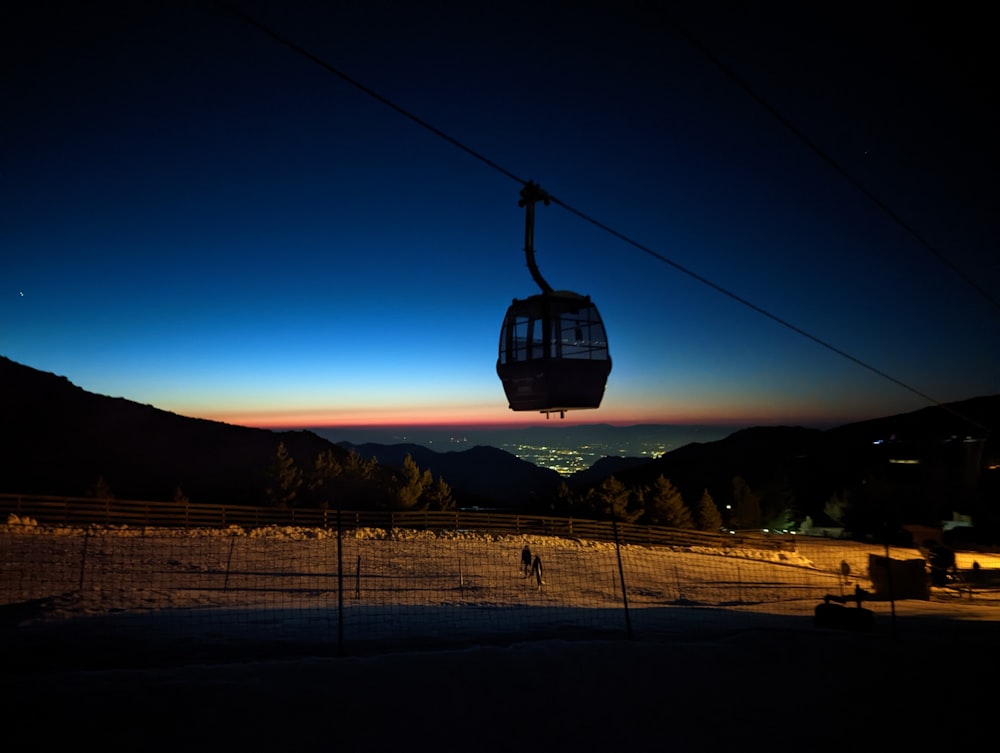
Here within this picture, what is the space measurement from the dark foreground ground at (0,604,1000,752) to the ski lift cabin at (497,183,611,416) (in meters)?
3.95

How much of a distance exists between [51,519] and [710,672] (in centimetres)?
2790

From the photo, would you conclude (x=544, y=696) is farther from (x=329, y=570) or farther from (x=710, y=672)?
(x=329, y=570)

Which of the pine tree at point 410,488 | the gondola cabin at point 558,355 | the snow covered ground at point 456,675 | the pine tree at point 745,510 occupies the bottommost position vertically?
the pine tree at point 745,510

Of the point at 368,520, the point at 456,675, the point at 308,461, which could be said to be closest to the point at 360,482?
the point at 368,520

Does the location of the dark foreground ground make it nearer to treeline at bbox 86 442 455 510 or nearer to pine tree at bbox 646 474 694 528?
treeline at bbox 86 442 455 510

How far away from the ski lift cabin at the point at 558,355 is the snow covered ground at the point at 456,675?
3772 mm

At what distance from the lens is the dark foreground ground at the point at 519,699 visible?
424 centimetres

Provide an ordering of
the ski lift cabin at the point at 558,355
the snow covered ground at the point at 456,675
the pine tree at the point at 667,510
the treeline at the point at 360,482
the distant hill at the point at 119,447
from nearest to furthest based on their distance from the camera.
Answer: the snow covered ground at the point at 456,675
the ski lift cabin at the point at 558,355
the treeline at the point at 360,482
the pine tree at the point at 667,510
the distant hill at the point at 119,447

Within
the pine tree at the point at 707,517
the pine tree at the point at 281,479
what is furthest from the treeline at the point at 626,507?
the pine tree at the point at 281,479

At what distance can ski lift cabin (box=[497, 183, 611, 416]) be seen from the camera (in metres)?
9.02

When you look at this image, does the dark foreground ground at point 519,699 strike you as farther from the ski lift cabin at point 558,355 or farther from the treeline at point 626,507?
the treeline at point 626,507

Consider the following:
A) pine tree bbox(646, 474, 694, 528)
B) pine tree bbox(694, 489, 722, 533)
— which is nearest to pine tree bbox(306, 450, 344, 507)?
pine tree bbox(646, 474, 694, 528)

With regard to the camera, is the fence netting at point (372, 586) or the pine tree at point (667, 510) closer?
the fence netting at point (372, 586)

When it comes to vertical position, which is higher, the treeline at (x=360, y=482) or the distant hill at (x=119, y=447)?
the distant hill at (x=119, y=447)
